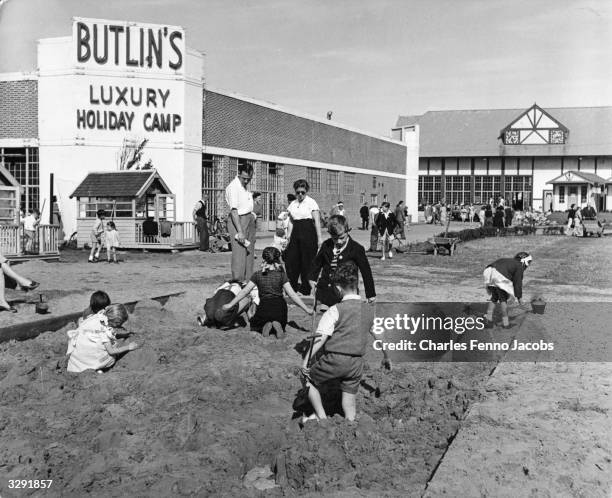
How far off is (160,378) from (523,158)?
61212mm

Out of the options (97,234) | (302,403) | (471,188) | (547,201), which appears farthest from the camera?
(471,188)

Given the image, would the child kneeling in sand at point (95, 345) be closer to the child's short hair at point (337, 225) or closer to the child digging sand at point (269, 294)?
the child digging sand at point (269, 294)

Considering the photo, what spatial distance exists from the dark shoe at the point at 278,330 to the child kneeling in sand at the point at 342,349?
3176mm

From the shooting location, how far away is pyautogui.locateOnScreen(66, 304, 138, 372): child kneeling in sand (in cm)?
744

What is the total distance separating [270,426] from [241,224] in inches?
189

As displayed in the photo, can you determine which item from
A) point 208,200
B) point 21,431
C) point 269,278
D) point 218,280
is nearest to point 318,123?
point 208,200

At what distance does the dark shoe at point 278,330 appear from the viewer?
8906 mm

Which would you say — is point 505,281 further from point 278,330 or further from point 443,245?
point 443,245

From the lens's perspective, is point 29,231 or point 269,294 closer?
point 269,294

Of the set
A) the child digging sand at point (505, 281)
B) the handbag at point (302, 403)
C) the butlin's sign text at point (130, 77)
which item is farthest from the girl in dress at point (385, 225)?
the handbag at point (302, 403)

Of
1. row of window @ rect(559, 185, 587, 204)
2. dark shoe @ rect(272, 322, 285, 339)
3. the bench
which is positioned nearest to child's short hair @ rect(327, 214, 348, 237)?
dark shoe @ rect(272, 322, 285, 339)

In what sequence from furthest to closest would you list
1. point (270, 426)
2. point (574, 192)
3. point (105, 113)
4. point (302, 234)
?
point (574, 192)
point (105, 113)
point (302, 234)
point (270, 426)

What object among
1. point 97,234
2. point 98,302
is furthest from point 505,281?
point 97,234

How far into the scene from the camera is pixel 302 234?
1054 centimetres
